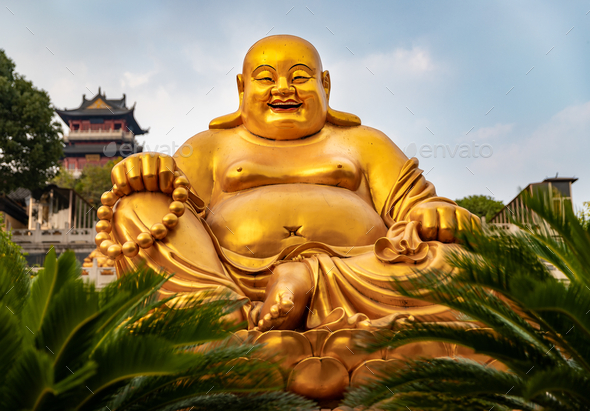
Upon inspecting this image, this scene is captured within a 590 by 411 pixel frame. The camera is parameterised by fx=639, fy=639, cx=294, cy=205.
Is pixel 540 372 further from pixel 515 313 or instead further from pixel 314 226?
pixel 314 226

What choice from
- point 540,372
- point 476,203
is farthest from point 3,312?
point 476,203

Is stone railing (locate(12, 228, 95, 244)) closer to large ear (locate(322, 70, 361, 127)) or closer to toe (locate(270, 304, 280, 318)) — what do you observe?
large ear (locate(322, 70, 361, 127))

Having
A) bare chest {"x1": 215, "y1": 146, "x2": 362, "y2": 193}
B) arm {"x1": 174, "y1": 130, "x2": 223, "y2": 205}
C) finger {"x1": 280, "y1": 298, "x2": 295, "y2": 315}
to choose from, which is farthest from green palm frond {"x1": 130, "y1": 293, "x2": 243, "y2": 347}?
arm {"x1": 174, "y1": 130, "x2": 223, "y2": 205}

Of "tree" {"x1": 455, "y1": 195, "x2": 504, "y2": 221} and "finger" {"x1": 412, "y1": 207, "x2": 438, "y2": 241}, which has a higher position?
"tree" {"x1": 455, "y1": 195, "x2": 504, "y2": 221}

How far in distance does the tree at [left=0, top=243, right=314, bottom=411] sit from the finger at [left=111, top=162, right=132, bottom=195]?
1578 millimetres

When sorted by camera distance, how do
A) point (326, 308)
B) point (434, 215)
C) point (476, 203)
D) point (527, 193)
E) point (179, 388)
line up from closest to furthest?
point (179, 388) → point (527, 193) → point (326, 308) → point (434, 215) → point (476, 203)

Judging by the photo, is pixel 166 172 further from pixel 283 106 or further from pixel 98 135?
pixel 98 135

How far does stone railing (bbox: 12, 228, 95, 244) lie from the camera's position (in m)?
21.2

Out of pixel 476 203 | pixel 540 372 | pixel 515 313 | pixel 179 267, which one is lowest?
pixel 540 372

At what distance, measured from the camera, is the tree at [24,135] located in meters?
21.2

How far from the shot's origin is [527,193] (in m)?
2.85

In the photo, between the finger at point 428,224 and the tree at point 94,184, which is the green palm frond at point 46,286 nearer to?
the finger at point 428,224

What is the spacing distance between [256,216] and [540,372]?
2670 millimetres

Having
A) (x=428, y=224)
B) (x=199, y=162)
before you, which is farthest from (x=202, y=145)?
(x=428, y=224)
